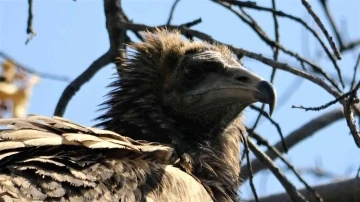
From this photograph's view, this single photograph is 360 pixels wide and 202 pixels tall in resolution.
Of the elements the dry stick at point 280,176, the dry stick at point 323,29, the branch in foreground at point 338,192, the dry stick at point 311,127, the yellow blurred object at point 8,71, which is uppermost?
the dry stick at point 323,29

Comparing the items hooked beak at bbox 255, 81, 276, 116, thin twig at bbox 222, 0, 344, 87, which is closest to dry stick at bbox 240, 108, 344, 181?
thin twig at bbox 222, 0, 344, 87

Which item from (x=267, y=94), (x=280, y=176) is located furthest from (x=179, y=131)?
(x=267, y=94)

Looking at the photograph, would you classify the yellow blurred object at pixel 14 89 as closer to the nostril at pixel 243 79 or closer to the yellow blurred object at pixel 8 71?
the yellow blurred object at pixel 8 71

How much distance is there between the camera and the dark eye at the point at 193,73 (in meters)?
7.63

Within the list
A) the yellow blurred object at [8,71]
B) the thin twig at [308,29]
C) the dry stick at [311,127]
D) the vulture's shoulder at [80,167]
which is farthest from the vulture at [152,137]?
the dry stick at [311,127]

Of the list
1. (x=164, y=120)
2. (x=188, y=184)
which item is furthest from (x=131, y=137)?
(x=188, y=184)

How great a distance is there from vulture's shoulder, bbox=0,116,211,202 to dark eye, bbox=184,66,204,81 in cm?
97

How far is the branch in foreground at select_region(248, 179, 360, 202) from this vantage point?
315 inches

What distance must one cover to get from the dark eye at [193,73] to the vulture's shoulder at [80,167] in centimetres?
97

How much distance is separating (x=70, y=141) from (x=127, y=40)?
1995 millimetres

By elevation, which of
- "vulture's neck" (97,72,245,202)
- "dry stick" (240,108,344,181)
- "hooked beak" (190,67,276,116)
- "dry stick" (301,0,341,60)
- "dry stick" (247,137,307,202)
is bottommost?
"dry stick" (240,108,344,181)

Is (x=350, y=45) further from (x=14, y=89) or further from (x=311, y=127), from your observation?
(x=14, y=89)

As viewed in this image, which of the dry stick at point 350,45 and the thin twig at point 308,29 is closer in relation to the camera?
the thin twig at point 308,29

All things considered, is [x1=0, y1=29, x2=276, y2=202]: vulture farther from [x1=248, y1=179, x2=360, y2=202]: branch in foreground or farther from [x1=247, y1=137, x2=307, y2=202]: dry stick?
[x1=248, y1=179, x2=360, y2=202]: branch in foreground
